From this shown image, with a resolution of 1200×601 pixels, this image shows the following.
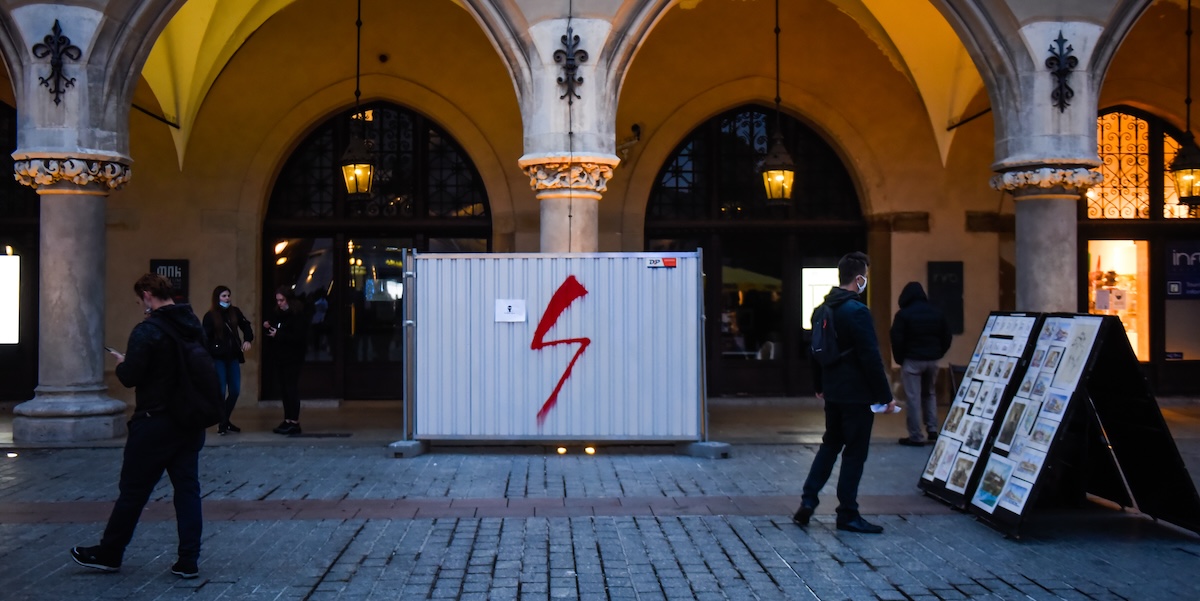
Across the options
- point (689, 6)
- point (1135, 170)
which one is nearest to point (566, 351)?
point (689, 6)

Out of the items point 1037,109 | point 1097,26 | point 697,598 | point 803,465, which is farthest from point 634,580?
point 1097,26

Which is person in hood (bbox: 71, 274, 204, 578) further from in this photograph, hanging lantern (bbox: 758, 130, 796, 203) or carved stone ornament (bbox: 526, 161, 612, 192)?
hanging lantern (bbox: 758, 130, 796, 203)

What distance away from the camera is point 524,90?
10.8 meters

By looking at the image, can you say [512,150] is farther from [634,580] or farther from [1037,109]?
[634,580]

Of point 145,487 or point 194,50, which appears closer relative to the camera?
point 145,487

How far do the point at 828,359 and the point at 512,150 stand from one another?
7998 mm

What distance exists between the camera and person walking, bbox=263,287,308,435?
37.4ft

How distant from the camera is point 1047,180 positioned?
10.9 meters

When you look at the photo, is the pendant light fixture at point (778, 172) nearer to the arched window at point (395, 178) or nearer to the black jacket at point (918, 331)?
the black jacket at point (918, 331)

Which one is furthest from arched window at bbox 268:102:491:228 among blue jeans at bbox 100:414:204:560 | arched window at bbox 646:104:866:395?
blue jeans at bbox 100:414:204:560

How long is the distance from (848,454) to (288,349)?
22.0ft

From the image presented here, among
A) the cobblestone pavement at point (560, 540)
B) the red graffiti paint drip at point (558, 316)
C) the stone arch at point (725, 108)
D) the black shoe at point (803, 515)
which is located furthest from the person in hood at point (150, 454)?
the stone arch at point (725, 108)

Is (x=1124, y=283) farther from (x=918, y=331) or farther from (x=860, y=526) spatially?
(x=860, y=526)

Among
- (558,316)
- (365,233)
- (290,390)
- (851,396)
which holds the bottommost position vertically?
(290,390)
